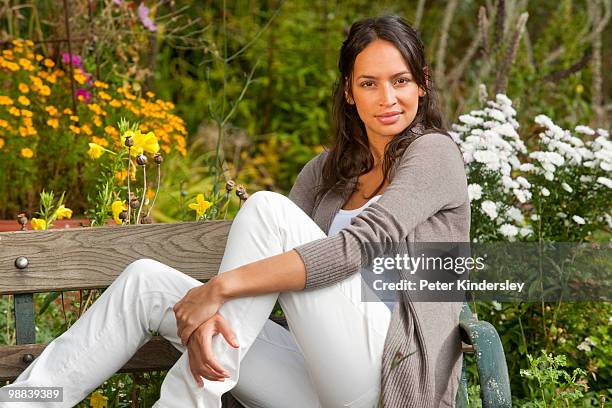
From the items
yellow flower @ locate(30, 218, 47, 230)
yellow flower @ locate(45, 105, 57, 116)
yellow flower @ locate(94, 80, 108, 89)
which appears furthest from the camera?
yellow flower @ locate(94, 80, 108, 89)

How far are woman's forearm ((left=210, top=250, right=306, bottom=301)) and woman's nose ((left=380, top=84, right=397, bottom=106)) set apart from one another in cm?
57

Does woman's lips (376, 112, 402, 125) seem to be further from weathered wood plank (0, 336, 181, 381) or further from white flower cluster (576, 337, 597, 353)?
white flower cluster (576, 337, 597, 353)

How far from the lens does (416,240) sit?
2.30m

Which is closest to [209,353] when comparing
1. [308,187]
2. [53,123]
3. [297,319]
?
[297,319]

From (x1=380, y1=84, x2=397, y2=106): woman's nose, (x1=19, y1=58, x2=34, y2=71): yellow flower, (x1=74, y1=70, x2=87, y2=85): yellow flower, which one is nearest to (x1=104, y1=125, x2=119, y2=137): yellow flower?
(x1=74, y1=70, x2=87, y2=85): yellow flower

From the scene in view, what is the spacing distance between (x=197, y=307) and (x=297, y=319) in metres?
0.22

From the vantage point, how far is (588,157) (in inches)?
126

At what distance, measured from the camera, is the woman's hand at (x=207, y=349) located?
6.74ft

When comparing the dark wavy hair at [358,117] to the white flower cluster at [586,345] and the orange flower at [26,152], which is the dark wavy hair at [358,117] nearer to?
the white flower cluster at [586,345]

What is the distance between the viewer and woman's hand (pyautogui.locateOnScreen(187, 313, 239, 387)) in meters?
2.05

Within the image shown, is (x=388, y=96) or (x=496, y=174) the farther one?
(x=496, y=174)

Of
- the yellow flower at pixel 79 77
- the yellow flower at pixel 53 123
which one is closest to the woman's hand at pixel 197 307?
the yellow flower at pixel 53 123

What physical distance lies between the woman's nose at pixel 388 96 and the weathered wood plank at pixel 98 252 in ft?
1.80

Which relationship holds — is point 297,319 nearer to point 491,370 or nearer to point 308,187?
point 491,370
